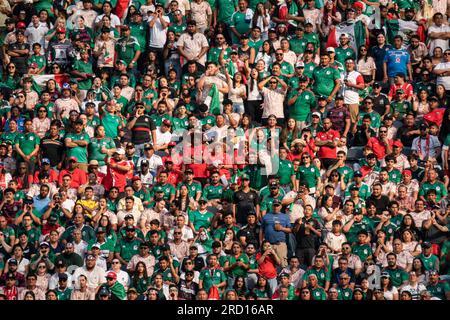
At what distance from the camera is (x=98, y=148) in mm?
32625

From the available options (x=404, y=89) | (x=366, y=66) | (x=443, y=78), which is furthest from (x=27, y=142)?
(x=443, y=78)

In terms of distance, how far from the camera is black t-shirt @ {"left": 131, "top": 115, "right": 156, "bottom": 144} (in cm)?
3309

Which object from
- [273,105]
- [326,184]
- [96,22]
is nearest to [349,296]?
[326,184]

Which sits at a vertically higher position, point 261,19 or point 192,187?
point 261,19

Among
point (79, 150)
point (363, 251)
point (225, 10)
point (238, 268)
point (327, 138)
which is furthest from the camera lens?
point (225, 10)

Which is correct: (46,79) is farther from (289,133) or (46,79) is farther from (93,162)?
(289,133)

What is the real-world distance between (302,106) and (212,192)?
278cm

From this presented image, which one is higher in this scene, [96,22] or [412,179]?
[96,22]

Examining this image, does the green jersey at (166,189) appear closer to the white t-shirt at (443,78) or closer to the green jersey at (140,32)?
the green jersey at (140,32)

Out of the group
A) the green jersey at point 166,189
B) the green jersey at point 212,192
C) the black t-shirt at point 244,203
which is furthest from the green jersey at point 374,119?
the green jersey at point 166,189

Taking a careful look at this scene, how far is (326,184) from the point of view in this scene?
3177 centimetres
